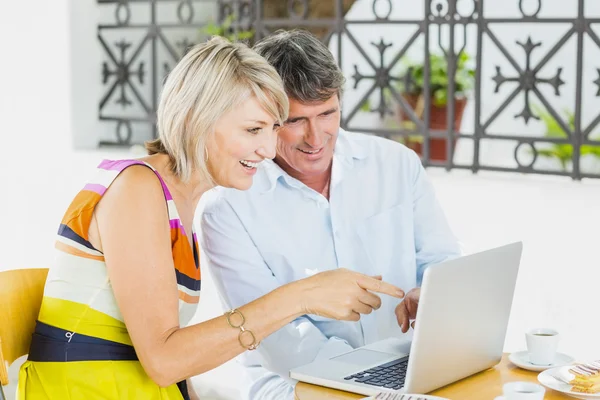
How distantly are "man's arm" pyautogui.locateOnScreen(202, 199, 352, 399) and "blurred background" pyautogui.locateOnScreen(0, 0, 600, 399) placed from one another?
1.06m

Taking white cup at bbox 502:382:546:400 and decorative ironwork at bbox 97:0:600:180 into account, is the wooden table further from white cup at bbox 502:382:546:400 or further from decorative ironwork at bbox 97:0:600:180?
decorative ironwork at bbox 97:0:600:180

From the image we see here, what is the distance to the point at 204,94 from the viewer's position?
6.33 ft

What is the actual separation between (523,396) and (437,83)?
3877mm

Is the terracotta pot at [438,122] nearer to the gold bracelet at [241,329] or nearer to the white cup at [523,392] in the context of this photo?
the gold bracelet at [241,329]

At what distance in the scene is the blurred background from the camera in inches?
118

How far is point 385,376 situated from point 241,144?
0.58 metres

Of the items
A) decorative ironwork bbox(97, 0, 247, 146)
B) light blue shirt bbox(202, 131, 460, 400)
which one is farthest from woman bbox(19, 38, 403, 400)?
decorative ironwork bbox(97, 0, 247, 146)

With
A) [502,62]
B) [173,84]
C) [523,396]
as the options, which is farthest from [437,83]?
[523,396]

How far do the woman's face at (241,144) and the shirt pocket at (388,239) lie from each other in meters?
0.52

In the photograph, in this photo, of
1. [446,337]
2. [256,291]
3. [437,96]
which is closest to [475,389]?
[446,337]

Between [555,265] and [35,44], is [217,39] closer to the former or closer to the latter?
[555,265]

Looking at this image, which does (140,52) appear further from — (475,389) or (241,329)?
(475,389)

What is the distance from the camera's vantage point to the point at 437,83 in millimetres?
5293

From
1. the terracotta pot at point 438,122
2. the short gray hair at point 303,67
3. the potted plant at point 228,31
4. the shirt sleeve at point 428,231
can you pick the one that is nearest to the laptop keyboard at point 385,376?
the shirt sleeve at point 428,231
